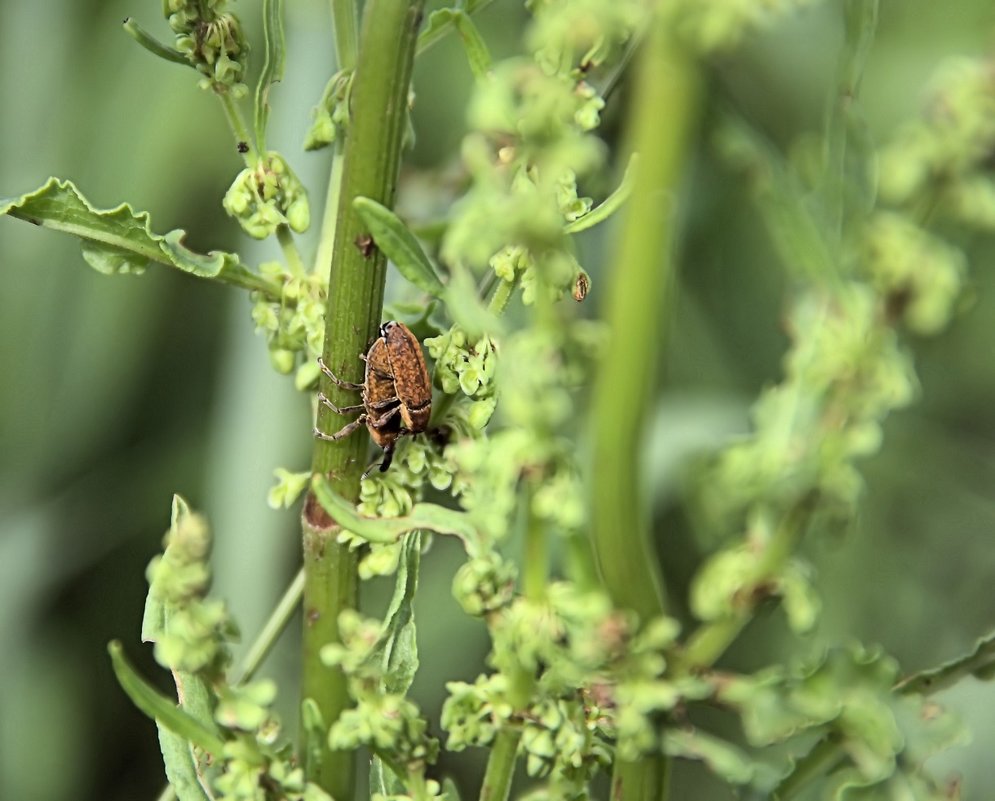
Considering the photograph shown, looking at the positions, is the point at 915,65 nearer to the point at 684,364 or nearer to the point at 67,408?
the point at 684,364

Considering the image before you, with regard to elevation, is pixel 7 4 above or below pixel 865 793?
above

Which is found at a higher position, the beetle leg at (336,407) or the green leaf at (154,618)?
the beetle leg at (336,407)

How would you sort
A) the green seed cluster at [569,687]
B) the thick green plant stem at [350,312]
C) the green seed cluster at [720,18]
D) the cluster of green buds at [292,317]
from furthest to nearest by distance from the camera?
the cluster of green buds at [292,317], the thick green plant stem at [350,312], the green seed cluster at [569,687], the green seed cluster at [720,18]

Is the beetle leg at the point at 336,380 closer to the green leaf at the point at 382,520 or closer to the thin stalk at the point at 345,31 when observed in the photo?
the green leaf at the point at 382,520

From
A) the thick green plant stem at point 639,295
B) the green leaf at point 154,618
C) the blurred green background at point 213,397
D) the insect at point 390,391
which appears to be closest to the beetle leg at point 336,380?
the insect at point 390,391

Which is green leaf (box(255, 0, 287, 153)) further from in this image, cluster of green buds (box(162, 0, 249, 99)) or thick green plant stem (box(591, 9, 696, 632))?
thick green plant stem (box(591, 9, 696, 632))

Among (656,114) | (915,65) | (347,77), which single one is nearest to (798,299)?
(656,114)

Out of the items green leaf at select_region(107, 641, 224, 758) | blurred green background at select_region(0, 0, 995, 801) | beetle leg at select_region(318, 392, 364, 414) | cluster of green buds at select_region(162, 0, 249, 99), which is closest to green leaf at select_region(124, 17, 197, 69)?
cluster of green buds at select_region(162, 0, 249, 99)
